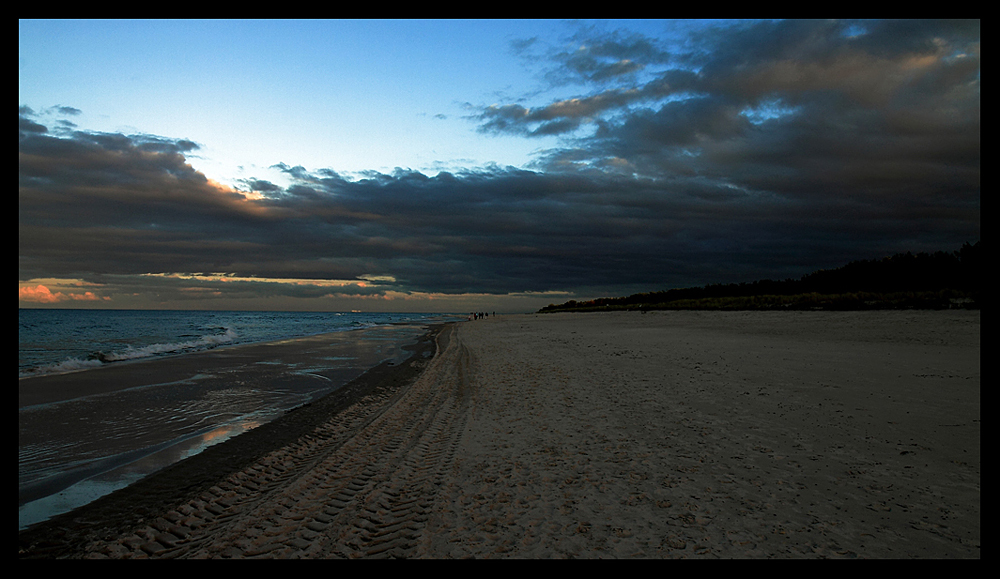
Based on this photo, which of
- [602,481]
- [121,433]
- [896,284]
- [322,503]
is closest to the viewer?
[322,503]

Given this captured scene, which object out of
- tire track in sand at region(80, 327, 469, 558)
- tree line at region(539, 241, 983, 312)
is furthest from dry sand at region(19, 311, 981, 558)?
tree line at region(539, 241, 983, 312)

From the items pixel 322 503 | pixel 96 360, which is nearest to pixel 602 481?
pixel 322 503

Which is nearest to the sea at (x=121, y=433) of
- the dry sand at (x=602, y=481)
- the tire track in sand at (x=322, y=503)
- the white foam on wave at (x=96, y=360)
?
the dry sand at (x=602, y=481)

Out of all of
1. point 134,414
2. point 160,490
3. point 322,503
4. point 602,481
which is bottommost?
point 134,414

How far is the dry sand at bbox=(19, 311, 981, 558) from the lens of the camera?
145 inches

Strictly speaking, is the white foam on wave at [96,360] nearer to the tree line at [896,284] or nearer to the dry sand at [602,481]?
the dry sand at [602,481]

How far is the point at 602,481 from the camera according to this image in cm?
484

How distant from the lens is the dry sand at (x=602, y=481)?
369cm

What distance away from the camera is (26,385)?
13375 millimetres

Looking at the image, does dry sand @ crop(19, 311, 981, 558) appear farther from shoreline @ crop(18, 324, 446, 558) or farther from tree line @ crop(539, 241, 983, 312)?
tree line @ crop(539, 241, 983, 312)

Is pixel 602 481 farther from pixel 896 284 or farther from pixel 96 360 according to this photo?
pixel 896 284

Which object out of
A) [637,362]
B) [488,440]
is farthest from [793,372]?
[488,440]

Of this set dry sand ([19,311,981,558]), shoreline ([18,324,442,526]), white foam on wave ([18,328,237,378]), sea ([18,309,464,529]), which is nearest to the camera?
dry sand ([19,311,981,558])
